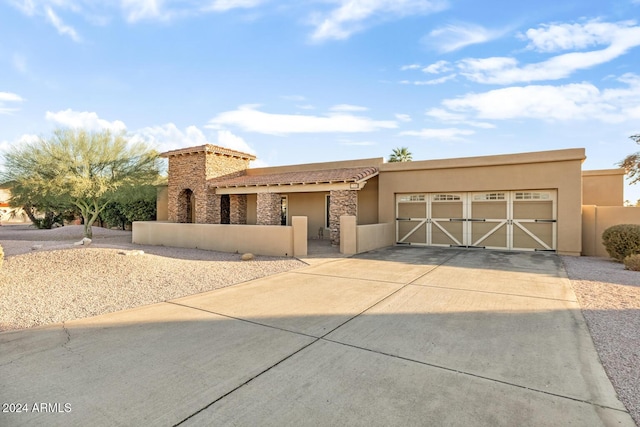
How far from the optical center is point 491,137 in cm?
1772

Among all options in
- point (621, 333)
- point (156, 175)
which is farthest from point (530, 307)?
point (156, 175)

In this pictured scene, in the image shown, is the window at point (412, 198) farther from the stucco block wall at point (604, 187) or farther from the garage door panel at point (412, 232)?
the stucco block wall at point (604, 187)

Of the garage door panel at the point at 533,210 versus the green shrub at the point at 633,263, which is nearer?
the green shrub at the point at 633,263

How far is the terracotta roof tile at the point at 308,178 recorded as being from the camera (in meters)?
15.6

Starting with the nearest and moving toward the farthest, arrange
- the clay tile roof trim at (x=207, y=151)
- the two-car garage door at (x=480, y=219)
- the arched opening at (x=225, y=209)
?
the two-car garage door at (x=480, y=219)
the clay tile roof trim at (x=207, y=151)
the arched opening at (x=225, y=209)

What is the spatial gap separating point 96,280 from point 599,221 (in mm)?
17982

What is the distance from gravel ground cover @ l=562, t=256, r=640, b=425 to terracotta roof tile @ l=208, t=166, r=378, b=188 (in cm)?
885

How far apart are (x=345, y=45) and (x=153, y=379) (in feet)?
46.3

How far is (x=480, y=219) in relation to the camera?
48.7 feet

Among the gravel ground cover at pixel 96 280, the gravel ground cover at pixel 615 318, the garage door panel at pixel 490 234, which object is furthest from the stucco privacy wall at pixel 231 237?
the gravel ground cover at pixel 615 318

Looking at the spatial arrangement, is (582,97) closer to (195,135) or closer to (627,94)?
(627,94)

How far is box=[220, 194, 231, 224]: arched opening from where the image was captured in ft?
68.7

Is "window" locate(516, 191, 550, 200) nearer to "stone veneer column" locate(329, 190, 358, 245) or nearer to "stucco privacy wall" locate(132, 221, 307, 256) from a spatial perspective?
"stone veneer column" locate(329, 190, 358, 245)

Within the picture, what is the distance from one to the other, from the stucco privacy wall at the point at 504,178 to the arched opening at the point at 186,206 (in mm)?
12776
